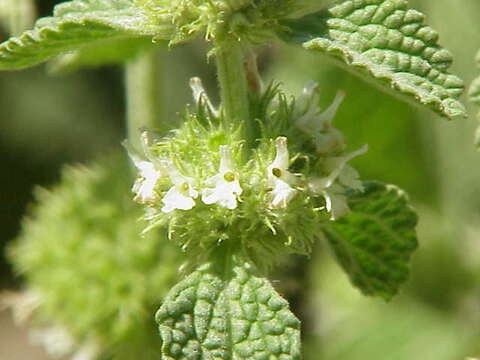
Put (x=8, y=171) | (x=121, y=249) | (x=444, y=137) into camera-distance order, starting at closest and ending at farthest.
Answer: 1. (x=121, y=249)
2. (x=444, y=137)
3. (x=8, y=171)

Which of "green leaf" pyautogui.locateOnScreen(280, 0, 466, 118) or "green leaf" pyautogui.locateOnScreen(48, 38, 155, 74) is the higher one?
"green leaf" pyautogui.locateOnScreen(280, 0, 466, 118)

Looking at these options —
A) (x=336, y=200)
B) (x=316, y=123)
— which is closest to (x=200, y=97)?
(x=316, y=123)

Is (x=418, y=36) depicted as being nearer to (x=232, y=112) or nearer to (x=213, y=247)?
(x=232, y=112)

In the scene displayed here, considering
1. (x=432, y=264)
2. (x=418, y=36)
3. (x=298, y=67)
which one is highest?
(x=418, y=36)

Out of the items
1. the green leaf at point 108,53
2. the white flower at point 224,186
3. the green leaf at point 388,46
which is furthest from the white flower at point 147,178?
the green leaf at point 108,53

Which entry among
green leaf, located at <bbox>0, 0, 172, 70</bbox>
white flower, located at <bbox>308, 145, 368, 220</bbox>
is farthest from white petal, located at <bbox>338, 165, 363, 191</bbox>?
green leaf, located at <bbox>0, 0, 172, 70</bbox>

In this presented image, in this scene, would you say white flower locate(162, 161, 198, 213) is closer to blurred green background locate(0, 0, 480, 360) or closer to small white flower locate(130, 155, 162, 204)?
small white flower locate(130, 155, 162, 204)

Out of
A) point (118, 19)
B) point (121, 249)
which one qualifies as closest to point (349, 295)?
point (121, 249)
